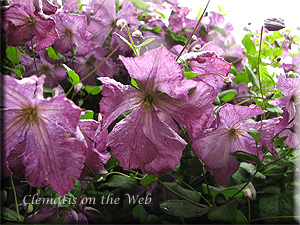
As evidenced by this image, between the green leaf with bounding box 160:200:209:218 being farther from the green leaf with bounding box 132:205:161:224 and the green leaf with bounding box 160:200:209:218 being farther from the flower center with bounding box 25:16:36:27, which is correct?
the flower center with bounding box 25:16:36:27

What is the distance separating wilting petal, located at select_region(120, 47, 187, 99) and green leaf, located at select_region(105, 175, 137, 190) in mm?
246

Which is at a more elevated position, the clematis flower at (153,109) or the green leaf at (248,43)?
the green leaf at (248,43)

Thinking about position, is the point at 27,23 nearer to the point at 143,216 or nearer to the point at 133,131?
the point at 133,131

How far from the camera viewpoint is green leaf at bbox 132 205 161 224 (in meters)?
0.49

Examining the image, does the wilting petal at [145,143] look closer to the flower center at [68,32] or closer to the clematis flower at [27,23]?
the clematis flower at [27,23]

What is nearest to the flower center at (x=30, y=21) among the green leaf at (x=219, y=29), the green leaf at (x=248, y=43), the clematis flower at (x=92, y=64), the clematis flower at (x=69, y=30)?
the clematis flower at (x=69, y=30)

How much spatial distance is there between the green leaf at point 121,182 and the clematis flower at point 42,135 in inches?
8.8

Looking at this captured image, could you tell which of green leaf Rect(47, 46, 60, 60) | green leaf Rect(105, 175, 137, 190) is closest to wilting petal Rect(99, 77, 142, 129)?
green leaf Rect(105, 175, 137, 190)

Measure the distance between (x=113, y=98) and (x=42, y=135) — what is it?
0.30ft

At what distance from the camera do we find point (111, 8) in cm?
65

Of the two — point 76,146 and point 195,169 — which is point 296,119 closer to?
point 195,169

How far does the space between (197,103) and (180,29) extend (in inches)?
22.5

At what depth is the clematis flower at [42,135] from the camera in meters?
0.28

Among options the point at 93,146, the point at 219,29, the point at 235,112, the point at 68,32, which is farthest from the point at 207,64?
the point at 219,29
